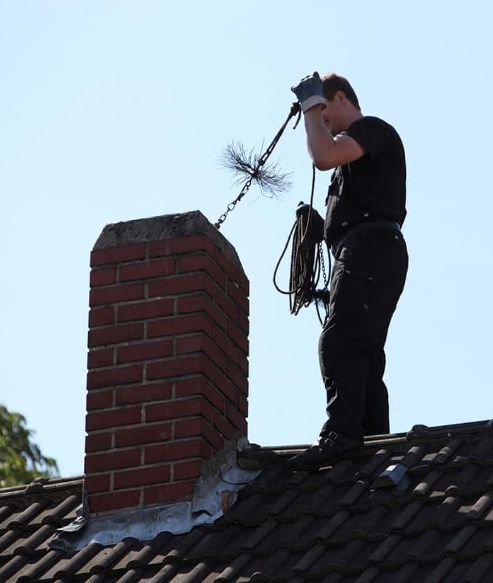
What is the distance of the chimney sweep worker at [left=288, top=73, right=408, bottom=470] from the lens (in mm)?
7262

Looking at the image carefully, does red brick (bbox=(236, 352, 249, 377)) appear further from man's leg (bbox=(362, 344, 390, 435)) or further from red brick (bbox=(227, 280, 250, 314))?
man's leg (bbox=(362, 344, 390, 435))

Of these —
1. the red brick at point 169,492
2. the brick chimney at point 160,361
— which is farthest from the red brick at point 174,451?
the red brick at point 169,492

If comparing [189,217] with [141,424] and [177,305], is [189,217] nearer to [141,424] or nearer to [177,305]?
[177,305]

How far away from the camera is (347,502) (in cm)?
665

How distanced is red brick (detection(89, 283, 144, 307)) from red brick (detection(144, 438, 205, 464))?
0.72m

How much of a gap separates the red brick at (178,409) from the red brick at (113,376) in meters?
0.17

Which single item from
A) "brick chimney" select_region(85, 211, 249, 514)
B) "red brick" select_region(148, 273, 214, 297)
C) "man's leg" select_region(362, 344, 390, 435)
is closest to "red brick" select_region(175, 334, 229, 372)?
"brick chimney" select_region(85, 211, 249, 514)

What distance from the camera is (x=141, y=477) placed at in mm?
7172

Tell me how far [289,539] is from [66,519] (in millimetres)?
1231

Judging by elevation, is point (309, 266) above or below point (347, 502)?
above

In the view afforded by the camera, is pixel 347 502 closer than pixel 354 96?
Yes

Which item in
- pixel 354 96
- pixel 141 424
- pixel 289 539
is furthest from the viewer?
pixel 354 96

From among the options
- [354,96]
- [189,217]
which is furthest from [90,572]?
[354,96]

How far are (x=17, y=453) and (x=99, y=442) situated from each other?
10362mm
